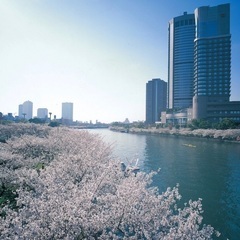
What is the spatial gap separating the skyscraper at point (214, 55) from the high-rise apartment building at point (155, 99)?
66598mm

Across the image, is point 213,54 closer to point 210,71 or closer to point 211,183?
point 210,71

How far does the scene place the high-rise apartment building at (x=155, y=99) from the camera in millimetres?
184500

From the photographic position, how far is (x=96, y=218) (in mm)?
6742

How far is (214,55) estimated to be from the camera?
117 metres

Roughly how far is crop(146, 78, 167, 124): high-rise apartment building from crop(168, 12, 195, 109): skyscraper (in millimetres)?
36942

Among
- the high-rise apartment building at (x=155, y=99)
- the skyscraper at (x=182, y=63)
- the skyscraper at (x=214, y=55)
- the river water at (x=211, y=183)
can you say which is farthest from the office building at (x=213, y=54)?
the river water at (x=211, y=183)

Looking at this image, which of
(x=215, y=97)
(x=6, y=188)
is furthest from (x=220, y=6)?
(x=6, y=188)

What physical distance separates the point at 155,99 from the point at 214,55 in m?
73.3

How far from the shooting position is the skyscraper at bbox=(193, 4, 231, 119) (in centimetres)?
11456

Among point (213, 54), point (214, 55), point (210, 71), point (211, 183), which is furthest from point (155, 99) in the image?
point (211, 183)

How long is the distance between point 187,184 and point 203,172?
621cm

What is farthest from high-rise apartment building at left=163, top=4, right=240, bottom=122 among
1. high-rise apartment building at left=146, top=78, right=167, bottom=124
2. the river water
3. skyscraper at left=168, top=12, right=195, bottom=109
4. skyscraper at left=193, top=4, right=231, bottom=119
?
the river water

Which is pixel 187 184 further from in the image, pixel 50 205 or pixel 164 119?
pixel 164 119

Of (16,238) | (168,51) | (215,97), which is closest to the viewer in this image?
(16,238)
